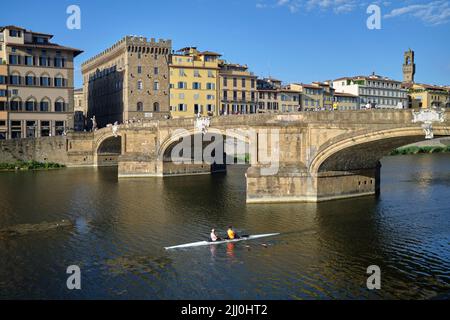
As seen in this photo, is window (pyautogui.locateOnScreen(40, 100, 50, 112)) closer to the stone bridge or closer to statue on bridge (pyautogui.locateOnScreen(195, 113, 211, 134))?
statue on bridge (pyautogui.locateOnScreen(195, 113, 211, 134))

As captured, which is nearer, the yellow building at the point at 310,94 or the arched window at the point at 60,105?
the arched window at the point at 60,105

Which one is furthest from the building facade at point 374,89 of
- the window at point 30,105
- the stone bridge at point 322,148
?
the stone bridge at point 322,148

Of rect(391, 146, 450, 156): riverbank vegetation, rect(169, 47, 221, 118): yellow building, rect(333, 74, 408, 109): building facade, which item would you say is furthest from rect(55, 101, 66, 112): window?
rect(333, 74, 408, 109): building facade

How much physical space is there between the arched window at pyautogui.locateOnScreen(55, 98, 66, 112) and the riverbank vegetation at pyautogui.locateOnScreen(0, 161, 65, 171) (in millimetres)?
10731

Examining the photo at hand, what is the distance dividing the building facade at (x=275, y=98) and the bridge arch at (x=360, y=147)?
175ft

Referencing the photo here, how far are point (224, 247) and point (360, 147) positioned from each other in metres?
14.5

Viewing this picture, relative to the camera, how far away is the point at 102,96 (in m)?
101

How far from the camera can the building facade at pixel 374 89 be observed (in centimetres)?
11100

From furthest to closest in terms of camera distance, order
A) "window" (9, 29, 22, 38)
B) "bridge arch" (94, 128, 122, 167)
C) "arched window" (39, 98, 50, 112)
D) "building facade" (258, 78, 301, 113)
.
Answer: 1. "building facade" (258, 78, 301, 113)
2. "arched window" (39, 98, 50, 112)
3. "window" (9, 29, 22, 38)
4. "bridge arch" (94, 128, 122, 167)

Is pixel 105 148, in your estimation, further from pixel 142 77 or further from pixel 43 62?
pixel 43 62

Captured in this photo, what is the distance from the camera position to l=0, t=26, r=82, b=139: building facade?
7412 cm

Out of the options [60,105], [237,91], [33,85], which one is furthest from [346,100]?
[33,85]

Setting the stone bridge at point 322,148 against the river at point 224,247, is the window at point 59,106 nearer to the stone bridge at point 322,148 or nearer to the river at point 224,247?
the river at point 224,247

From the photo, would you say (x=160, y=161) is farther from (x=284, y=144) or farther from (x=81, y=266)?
(x=81, y=266)
